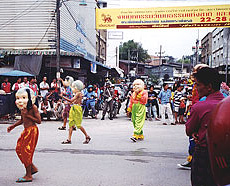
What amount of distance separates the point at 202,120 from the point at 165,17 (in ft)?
47.1

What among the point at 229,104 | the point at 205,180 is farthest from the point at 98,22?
the point at 229,104

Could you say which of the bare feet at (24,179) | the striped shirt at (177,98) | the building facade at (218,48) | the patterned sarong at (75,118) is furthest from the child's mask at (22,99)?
the building facade at (218,48)

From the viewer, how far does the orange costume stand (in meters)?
4.92

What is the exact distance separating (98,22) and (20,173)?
1296 centimetres

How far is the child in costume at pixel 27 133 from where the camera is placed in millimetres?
4938

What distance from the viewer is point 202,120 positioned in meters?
3.27

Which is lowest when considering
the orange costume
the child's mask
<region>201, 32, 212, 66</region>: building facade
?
the orange costume

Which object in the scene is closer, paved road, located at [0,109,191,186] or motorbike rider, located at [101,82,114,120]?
paved road, located at [0,109,191,186]

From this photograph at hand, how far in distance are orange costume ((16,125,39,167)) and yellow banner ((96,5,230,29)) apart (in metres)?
12.8

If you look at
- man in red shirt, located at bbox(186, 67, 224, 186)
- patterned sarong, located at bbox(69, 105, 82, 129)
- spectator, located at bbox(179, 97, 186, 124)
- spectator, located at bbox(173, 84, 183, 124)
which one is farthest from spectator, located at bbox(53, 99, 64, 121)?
man in red shirt, located at bbox(186, 67, 224, 186)

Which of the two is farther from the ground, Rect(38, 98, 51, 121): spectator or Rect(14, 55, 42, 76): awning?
Rect(14, 55, 42, 76): awning

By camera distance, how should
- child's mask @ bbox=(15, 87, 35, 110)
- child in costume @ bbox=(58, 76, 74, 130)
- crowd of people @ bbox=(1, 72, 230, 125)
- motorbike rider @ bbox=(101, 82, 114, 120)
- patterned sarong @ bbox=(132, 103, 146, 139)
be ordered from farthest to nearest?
motorbike rider @ bbox=(101, 82, 114, 120) < crowd of people @ bbox=(1, 72, 230, 125) < child in costume @ bbox=(58, 76, 74, 130) < patterned sarong @ bbox=(132, 103, 146, 139) < child's mask @ bbox=(15, 87, 35, 110)

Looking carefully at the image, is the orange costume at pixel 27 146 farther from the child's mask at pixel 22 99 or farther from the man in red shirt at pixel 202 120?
the man in red shirt at pixel 202 120

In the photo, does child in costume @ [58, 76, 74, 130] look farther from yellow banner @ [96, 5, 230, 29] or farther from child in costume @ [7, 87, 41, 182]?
yellow banner @ [96, 5, 230, 29]
